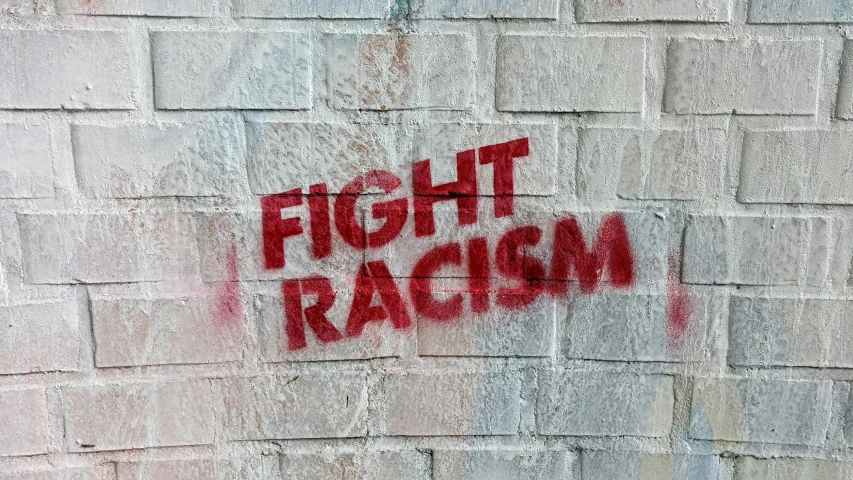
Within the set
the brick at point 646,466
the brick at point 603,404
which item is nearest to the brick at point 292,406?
the brick at point 603,404

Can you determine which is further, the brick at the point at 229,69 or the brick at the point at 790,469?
the brick at the point at 790,469

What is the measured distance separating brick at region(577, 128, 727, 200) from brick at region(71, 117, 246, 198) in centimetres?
62

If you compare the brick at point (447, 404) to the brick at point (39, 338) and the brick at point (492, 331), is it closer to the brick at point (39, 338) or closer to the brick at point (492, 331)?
the brick at point (492, 331)

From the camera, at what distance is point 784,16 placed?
3.10ft

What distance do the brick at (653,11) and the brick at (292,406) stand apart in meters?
0.77

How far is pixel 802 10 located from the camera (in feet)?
3.09

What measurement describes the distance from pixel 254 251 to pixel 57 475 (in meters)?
0.57

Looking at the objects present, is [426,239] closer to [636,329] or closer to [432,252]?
[432,252]

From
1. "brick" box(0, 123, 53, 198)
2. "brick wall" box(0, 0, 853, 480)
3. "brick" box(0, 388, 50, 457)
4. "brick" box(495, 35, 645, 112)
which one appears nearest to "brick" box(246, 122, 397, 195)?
"brick wall" box(0, 0, 853, 480)

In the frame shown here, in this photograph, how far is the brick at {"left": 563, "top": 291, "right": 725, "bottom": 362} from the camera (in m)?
1.01

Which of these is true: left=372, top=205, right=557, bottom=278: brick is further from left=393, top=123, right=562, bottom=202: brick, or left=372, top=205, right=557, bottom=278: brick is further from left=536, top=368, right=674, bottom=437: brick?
left=536, top=368, right=674, bottom=437: brick

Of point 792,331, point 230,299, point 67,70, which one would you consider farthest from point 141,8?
point 792,331

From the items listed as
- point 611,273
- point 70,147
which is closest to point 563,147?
point 611,273

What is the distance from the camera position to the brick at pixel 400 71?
954 millimetres
